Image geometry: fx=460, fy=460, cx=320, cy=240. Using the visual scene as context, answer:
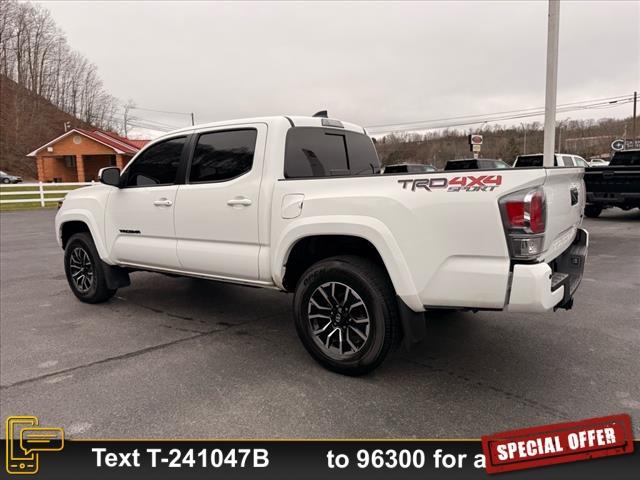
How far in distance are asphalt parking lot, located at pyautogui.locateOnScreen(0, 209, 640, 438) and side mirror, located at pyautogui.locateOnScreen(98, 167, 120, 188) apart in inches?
56.2

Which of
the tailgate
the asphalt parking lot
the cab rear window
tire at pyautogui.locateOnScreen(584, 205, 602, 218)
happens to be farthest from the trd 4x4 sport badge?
tire at pyautogui.locateOnScreen(584, 205, 602, 218)

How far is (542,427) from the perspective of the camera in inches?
106

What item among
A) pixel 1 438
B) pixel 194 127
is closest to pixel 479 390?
pixel 1 438

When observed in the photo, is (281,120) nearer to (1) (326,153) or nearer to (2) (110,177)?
(1) (326,153)

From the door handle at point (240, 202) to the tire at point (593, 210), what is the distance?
12811 millimetres

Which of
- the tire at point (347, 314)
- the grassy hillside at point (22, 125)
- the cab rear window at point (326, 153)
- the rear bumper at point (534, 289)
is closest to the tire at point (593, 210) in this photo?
the cab rear window at point (326, 153)

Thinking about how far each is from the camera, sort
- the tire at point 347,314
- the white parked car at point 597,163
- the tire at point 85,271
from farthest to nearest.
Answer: the white parked car at point 597,163, the tire at point 85,271, the tire at point 347,314

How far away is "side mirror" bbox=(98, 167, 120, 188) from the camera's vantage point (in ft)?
15.9

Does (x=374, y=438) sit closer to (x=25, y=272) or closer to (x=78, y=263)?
(x=78, y=263)

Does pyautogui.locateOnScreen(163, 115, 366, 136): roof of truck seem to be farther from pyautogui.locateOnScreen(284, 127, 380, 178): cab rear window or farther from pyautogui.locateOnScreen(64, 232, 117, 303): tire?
pyautogui.locateOnScreen(64, 232, 117, 303): tire

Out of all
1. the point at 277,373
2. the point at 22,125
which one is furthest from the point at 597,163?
the point at 22,125

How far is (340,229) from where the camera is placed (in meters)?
3.25

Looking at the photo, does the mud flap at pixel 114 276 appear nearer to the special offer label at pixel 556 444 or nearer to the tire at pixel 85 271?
the tire at pixel 85 271

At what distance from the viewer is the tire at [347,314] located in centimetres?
316
